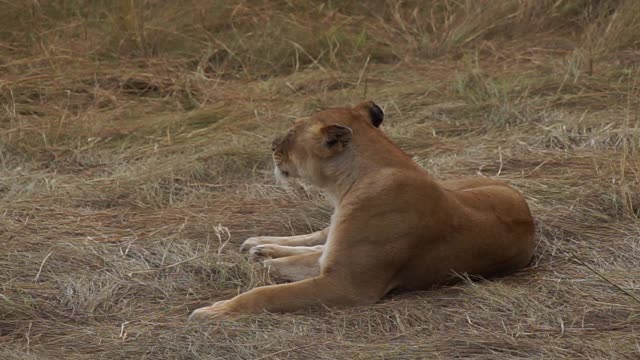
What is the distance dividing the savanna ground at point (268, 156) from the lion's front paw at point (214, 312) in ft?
0.24

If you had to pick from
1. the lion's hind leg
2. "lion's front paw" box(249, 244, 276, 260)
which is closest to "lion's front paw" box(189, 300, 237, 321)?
the lion's hind leg

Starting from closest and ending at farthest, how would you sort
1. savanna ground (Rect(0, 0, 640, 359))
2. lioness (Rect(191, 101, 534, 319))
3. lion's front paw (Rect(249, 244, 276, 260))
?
savanna ground (Rect(0, 0, 640, 359)), lioness (Rect(191, 101, 534, 319)), lion's front paw (Rect(249, 244, 276, 260))

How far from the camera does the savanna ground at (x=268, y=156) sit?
4.66 m

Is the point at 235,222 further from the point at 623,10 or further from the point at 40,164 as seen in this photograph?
the point at 623,10

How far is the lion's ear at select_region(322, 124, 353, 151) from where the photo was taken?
5.19 metres

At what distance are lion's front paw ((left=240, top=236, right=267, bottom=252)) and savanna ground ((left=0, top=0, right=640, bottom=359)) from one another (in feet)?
0.24

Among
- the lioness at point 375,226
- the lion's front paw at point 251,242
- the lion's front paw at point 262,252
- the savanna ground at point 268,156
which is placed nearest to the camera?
the savanna ground at point 268,156

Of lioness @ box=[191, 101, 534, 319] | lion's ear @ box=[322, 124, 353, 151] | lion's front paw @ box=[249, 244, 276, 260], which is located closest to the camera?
lioness @ box=[191, 101, 534, 319]

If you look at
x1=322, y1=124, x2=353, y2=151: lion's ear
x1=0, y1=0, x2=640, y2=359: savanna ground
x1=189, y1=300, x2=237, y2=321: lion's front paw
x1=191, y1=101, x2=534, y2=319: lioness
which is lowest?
x1=0, y1=0, x2=640, y2=359: savanna ground

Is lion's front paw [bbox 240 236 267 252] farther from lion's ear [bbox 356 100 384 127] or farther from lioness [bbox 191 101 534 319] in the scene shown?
lion's ear [bbox 356 100 384 127]

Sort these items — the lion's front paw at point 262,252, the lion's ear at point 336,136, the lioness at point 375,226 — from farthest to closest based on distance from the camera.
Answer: the lion's front paw at point 262,252
the lion's ear at point 336,136
the lioness at point 375,226

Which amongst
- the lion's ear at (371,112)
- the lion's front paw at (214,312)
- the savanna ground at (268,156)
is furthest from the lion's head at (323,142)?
the lion's front paw at (214,312)

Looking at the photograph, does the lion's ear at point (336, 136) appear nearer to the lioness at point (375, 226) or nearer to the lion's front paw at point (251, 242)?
the lioness at point (375, 226)

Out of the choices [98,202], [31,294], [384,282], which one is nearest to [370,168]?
[384,282]
